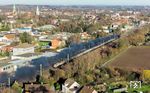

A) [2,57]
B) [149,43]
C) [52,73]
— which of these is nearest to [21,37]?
[2,57]

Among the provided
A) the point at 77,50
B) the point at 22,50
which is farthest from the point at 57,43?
the point at 22,50

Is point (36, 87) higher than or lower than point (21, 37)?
higher

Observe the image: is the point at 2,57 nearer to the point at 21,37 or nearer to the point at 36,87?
the point at 21,37

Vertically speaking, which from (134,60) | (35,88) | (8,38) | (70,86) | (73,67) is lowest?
(8,38)

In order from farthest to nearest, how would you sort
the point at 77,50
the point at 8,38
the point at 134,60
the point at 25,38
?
1. the point at 8,38
2. the point at 25,38
3. the point at 77,50
4. the point at 134,60

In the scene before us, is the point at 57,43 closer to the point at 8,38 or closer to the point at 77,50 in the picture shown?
the point at 77,50

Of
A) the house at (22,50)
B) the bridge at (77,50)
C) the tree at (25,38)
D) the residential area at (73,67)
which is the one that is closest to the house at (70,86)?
the residential area at (73,67)

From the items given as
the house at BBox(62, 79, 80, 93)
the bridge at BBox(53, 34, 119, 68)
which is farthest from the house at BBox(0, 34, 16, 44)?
the house at BBox(62, 79, 80, 93)

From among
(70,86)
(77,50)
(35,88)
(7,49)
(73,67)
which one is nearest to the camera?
(35,88)
